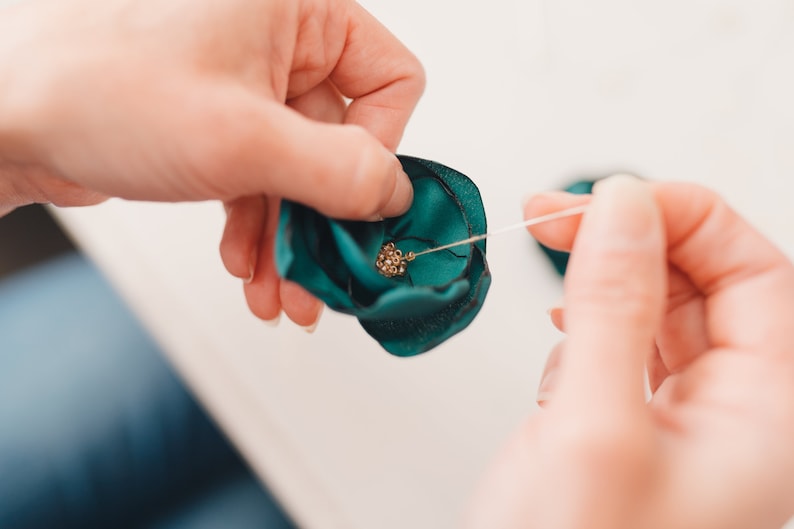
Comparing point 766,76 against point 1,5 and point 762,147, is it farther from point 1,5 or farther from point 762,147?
point 1,5

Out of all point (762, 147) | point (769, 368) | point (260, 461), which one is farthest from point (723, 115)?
point (260, 461)

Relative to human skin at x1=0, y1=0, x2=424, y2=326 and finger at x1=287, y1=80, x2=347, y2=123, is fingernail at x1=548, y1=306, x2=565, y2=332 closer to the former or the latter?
human skin at x1=0, y1=0, x2=424, y2=326

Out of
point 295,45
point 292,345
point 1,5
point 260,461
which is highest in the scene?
point 295,45

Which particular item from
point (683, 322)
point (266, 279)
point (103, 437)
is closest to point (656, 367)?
point (683, 322)

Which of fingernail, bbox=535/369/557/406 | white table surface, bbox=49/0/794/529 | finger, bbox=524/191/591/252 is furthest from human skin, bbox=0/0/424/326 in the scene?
white table surface, bbox=49/0/794/529

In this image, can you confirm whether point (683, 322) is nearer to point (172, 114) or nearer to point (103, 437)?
point (172, 114)

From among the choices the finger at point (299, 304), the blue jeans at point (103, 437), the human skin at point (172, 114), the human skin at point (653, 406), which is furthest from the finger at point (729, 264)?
the blue jeans at point (103, 437)
